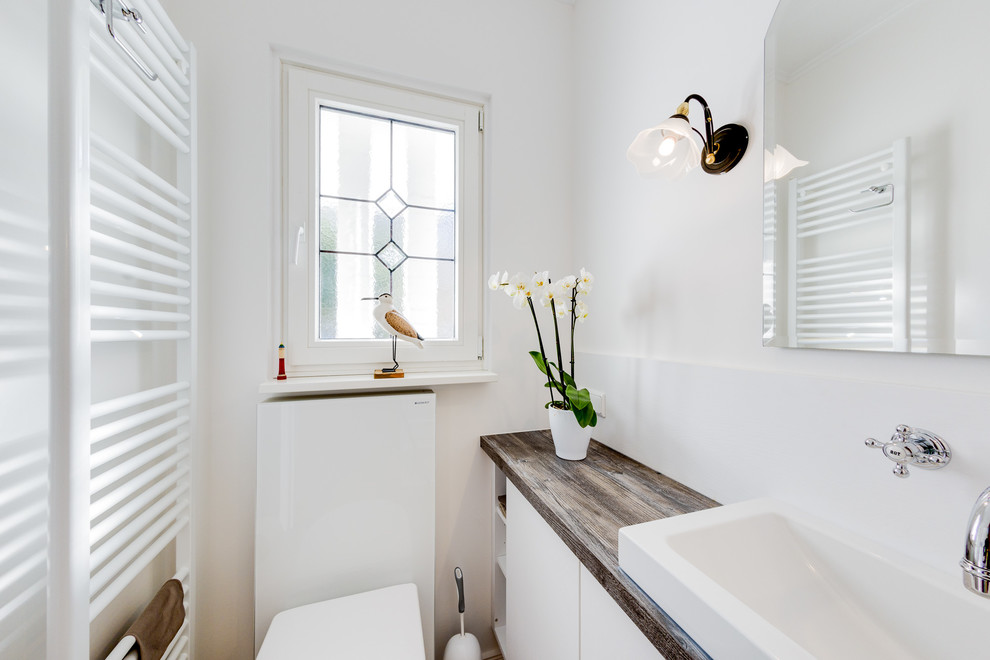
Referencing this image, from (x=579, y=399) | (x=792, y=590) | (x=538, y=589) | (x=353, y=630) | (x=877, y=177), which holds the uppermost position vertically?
(x=877, y=177)

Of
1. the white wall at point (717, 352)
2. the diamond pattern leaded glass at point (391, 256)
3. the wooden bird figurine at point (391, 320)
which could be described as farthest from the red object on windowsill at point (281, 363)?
the white wall at point (717, 352)

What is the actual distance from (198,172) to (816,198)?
150 cm

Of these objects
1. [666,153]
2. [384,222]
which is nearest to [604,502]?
[666,153]

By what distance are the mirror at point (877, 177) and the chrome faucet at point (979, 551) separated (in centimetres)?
24

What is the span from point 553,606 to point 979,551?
72 centimetres

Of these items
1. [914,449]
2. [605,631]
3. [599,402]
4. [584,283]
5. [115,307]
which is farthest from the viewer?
[599,402]

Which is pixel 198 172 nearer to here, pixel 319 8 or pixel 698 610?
pixel 319 8

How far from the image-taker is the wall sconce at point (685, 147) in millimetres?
835

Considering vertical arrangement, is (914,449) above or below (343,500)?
above

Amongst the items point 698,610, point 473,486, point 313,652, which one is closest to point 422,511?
point 473,486

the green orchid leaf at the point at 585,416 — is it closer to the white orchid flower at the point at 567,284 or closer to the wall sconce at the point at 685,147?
the white orchid flower at the point at 567,284

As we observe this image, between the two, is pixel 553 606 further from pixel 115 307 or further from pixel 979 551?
pixel 115 307

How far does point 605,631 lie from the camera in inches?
26.1

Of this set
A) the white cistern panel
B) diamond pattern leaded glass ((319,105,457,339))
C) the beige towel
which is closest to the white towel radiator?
the beige towel
